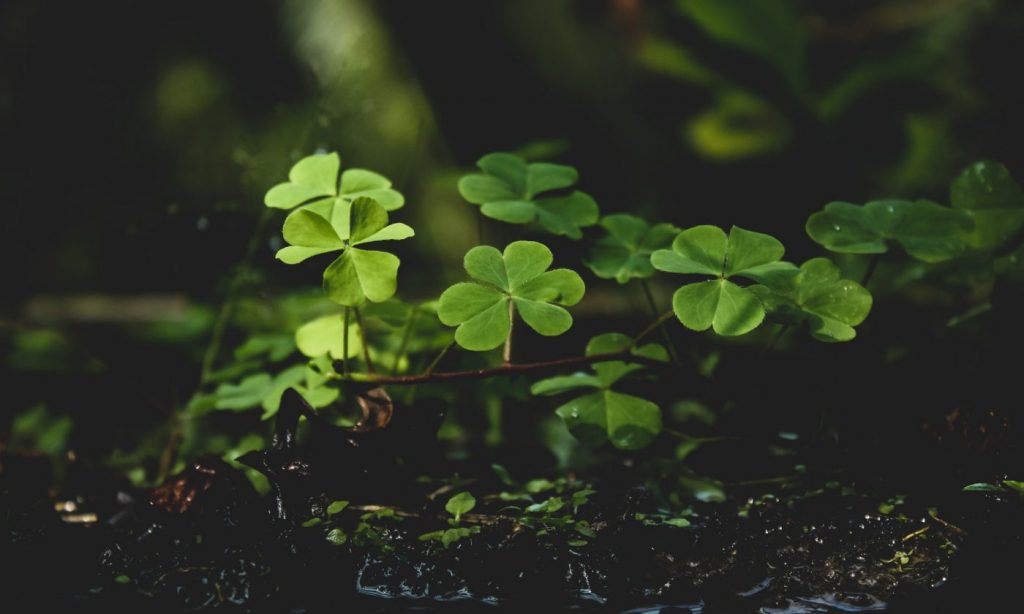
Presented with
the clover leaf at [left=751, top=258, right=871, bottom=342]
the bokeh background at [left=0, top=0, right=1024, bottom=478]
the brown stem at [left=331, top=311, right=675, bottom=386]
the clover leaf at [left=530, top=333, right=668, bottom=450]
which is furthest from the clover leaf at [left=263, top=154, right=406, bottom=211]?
the bokeh background at [left=0, top=0, right=1024, bottom=478]

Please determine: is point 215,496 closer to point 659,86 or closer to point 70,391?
point 70,391

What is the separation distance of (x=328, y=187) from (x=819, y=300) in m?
0.64

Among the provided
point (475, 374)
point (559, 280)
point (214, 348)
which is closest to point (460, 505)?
point (475, 374)

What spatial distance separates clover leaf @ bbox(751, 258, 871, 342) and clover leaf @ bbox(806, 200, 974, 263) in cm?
5

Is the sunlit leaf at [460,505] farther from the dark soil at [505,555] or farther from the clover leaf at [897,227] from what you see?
the clover leaf at [897,227]

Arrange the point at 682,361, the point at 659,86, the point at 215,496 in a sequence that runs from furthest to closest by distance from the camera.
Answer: the point at 659,86 → the point at 682,361 → the point at 215,496

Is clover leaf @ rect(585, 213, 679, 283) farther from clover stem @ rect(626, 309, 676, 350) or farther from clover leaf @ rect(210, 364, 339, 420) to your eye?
clover leaf @ rect(210, 364, 339, 420)

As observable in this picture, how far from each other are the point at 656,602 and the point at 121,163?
2373 mm

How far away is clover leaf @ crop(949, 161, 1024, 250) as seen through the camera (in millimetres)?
1070

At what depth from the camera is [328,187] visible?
100cm

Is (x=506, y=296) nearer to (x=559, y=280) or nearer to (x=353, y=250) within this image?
(x=559, y=280)

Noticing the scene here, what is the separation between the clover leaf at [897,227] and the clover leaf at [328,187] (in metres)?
0.55

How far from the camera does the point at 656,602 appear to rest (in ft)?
2.53

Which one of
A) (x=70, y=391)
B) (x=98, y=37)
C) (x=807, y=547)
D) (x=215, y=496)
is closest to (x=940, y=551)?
(x=807, y=547)
